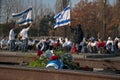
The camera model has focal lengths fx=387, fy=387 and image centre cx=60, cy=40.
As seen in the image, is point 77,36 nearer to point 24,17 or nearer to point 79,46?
point 79,46

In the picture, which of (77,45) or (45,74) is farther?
(77,45)

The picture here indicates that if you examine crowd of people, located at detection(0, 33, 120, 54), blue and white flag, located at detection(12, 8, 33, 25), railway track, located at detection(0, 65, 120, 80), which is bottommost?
railway track, located at detection(0, 65, 120, 80)

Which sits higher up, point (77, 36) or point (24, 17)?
point (24, 17)

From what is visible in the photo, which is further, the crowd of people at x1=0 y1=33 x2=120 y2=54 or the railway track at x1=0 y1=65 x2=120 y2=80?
the crowd of people at x1=0 y1=33 x2=120 y2=54

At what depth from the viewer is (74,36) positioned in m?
25.2

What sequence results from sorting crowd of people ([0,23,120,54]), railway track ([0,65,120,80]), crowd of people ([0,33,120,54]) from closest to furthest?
railway track ([0,65,120,80])
crowd of people ([0,23,120,54])
crowd of people ([0,33,120,54])

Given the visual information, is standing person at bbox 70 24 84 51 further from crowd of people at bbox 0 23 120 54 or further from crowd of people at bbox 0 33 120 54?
crowd of people at bbox 0 33 120 54

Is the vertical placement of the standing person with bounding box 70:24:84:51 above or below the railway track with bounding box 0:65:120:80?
above

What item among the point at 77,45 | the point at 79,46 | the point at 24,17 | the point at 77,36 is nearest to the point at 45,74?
the point at 24,17

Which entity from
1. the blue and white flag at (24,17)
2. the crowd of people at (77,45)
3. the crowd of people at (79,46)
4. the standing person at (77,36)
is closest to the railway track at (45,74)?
the blue and white flag at (24,17)

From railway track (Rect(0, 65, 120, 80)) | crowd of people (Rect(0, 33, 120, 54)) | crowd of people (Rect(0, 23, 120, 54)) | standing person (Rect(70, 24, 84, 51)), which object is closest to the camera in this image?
railway track (Rect(0, 65, 120, 80))

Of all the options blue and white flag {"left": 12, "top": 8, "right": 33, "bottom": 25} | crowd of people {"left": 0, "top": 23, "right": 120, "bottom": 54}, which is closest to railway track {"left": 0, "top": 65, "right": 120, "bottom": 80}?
blue and white flag {"left": 12, "top": 8, "right": 33, "bottom": 25}

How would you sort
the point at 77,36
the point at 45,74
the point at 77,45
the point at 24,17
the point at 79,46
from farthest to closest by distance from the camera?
the point at 79,46 < the point at 77,36 < the point at 77,45 < the point at 24,17 < the point at 45,74

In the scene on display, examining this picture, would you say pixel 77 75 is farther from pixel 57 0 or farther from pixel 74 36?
pixel 57 0
